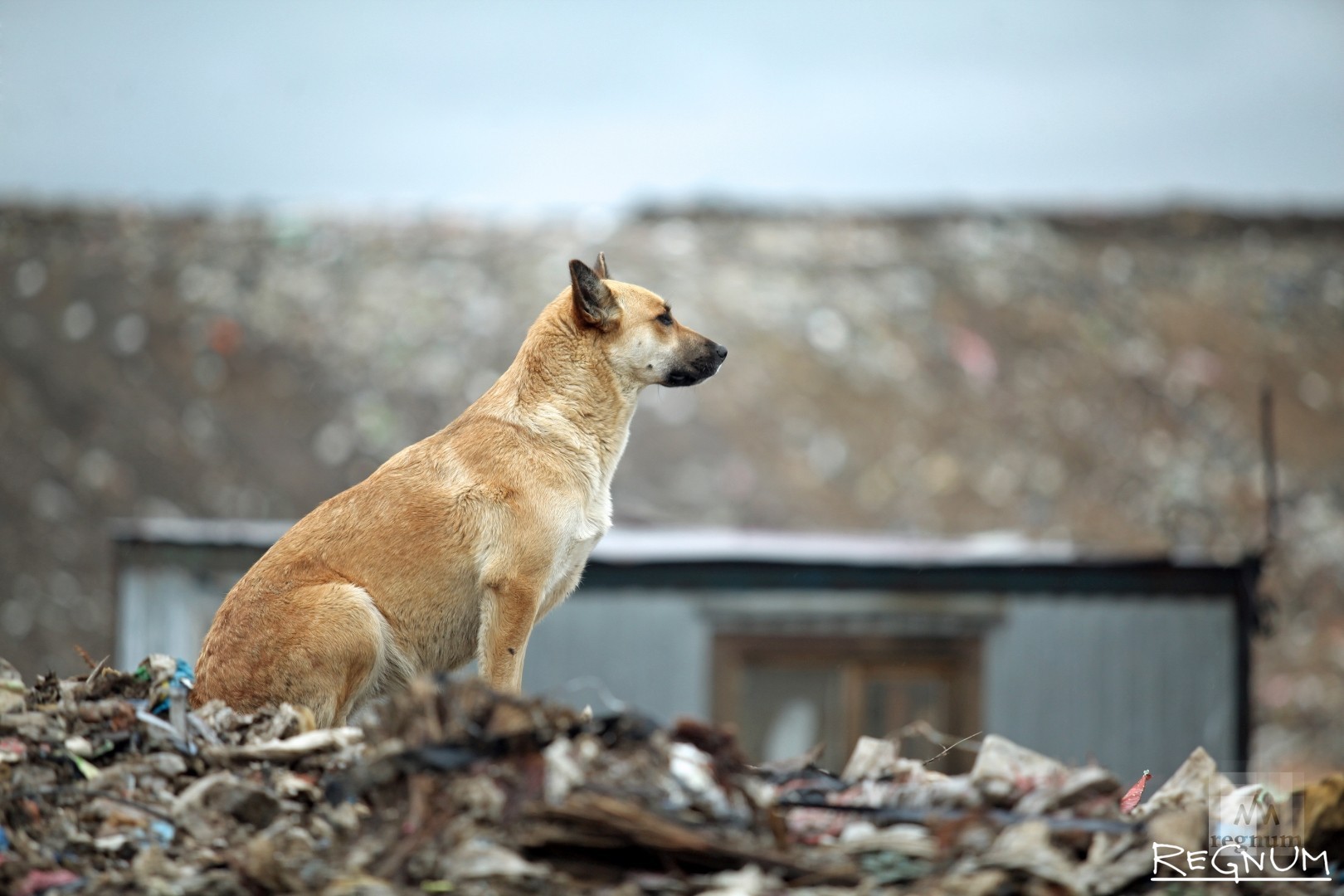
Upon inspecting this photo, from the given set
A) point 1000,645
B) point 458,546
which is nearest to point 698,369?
point 458,546

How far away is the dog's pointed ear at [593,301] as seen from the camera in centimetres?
667

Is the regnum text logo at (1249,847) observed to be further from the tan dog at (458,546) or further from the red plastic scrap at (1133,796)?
the tan dog at (458,546)

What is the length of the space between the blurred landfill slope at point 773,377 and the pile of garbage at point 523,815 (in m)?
15.5

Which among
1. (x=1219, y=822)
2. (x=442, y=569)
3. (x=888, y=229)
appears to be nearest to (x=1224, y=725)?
(x=1219, y=822)

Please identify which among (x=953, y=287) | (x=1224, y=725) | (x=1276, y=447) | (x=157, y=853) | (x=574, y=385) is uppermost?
(x=953, y=287)

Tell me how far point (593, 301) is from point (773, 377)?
66.5ft

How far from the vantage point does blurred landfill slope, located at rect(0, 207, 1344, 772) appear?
77.2ft

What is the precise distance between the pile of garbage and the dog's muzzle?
224cm

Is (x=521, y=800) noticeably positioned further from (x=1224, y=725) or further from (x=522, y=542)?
(x=1224, y=725)

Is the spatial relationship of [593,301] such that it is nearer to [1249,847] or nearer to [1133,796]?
[1133,796]

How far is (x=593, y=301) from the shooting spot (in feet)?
22.3

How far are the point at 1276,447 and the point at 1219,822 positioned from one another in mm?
23401

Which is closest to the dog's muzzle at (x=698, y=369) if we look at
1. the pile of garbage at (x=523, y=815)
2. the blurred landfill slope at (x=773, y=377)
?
the pile of garbage at (x=523, y=815)

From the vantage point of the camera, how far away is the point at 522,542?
619 centimetres
